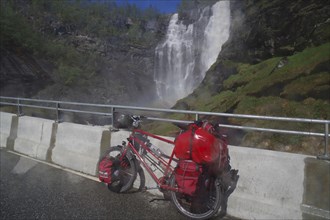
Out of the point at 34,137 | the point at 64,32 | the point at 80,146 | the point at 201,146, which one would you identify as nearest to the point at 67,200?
the point at 80,146

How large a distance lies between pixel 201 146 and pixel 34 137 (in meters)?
5.67

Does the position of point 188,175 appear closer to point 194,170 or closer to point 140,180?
point 194,170

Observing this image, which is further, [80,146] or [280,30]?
[280,30]

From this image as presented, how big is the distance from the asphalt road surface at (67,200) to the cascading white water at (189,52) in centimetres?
3698

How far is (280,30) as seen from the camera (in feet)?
73.4

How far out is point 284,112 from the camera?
43.9 feet

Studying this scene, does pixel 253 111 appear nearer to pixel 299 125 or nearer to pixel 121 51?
pixel 299 125

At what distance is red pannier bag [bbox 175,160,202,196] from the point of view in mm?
4523

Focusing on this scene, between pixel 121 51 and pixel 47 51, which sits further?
pixel 121 51

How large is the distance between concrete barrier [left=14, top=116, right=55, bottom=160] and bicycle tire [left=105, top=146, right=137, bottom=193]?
2753mm

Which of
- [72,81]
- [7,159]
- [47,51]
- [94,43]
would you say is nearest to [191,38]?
[72,81]

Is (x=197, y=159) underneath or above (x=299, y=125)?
underneath

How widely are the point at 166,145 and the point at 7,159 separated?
4707 mm

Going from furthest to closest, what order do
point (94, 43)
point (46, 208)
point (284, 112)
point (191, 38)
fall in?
point (94, 43)
point (191, 38)
point (284, 112)
point (46, 208)
